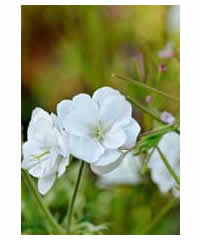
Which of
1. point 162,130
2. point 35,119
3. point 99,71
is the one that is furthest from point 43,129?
point 99,71

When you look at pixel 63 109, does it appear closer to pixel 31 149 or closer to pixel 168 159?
pixel 31 149

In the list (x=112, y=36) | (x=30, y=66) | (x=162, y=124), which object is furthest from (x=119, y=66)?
(x=162, y=124)

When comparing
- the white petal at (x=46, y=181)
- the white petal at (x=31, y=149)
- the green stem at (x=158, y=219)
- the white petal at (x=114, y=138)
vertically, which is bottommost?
the green stem at (x=158, y=219)

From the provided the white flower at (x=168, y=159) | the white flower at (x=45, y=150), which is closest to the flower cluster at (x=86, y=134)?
the white flower at (x=45, y=150)

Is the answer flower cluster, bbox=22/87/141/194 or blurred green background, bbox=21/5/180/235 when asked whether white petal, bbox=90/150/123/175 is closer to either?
flower cluster, bbox=22/87/141/194

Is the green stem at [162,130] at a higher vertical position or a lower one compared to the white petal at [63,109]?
lower

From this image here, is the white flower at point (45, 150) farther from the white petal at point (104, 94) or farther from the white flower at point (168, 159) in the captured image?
the white flower at point (168, 159)

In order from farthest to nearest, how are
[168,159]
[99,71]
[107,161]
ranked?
[99,71], [168,159], [107,161]

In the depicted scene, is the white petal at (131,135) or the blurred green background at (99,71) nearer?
the white petal at (131,135)
